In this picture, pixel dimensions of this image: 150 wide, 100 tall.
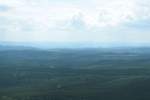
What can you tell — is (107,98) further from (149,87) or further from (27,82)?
(27,82)

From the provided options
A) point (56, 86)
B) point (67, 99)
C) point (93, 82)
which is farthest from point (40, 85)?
point (67, 99)

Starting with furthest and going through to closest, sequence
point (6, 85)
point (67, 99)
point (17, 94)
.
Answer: point (6, 85) → point (17, 94) → point (67, 99)

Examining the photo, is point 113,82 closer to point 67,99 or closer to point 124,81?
point 124,81

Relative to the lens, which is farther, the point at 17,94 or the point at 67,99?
the point at 17,94

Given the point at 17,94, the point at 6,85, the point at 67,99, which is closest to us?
the point at 67,99

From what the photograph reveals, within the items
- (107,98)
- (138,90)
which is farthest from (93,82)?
(107,98)

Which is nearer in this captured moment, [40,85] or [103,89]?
[103,89]

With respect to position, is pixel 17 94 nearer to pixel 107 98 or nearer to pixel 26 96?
pixel 26 96

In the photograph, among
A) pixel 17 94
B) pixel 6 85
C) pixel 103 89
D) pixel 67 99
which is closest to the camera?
pixel 67 99
